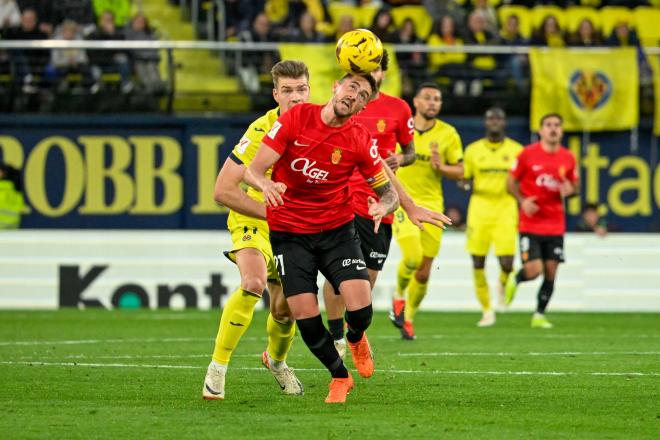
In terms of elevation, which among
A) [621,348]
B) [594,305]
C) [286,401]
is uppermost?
[286,401]

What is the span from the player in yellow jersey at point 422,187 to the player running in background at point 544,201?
229 cm

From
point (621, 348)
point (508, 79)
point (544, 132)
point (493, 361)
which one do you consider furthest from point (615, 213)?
point (493, 361)

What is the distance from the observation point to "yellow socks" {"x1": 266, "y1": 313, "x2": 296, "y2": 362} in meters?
10.0

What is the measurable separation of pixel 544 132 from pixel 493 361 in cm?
631

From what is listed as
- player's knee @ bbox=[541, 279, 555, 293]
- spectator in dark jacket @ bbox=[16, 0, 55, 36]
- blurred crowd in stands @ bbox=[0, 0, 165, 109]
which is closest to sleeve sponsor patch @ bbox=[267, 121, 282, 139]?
player's knee @ bbox=[541, 279, 555, 293]

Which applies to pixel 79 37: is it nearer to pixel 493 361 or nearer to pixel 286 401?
pixel 493 361

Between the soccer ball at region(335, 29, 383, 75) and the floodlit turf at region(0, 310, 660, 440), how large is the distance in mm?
2132

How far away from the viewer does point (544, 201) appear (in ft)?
59.1

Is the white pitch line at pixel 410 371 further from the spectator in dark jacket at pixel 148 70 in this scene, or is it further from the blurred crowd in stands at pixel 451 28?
the blurred crowd in stands at pixel 451 28

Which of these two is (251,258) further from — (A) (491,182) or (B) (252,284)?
(A) (491,182)

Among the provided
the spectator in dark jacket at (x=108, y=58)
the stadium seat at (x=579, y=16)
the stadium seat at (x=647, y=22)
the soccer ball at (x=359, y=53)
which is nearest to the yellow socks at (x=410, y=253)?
the soccer ball at (x=359, y=53)

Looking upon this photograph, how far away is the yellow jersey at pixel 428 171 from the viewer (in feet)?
51.5

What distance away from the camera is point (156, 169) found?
78.7 feet

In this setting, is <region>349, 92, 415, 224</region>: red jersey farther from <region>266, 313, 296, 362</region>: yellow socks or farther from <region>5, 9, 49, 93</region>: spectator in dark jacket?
<region>5, 9, 49, 93</region>: spectator in dark jacket
